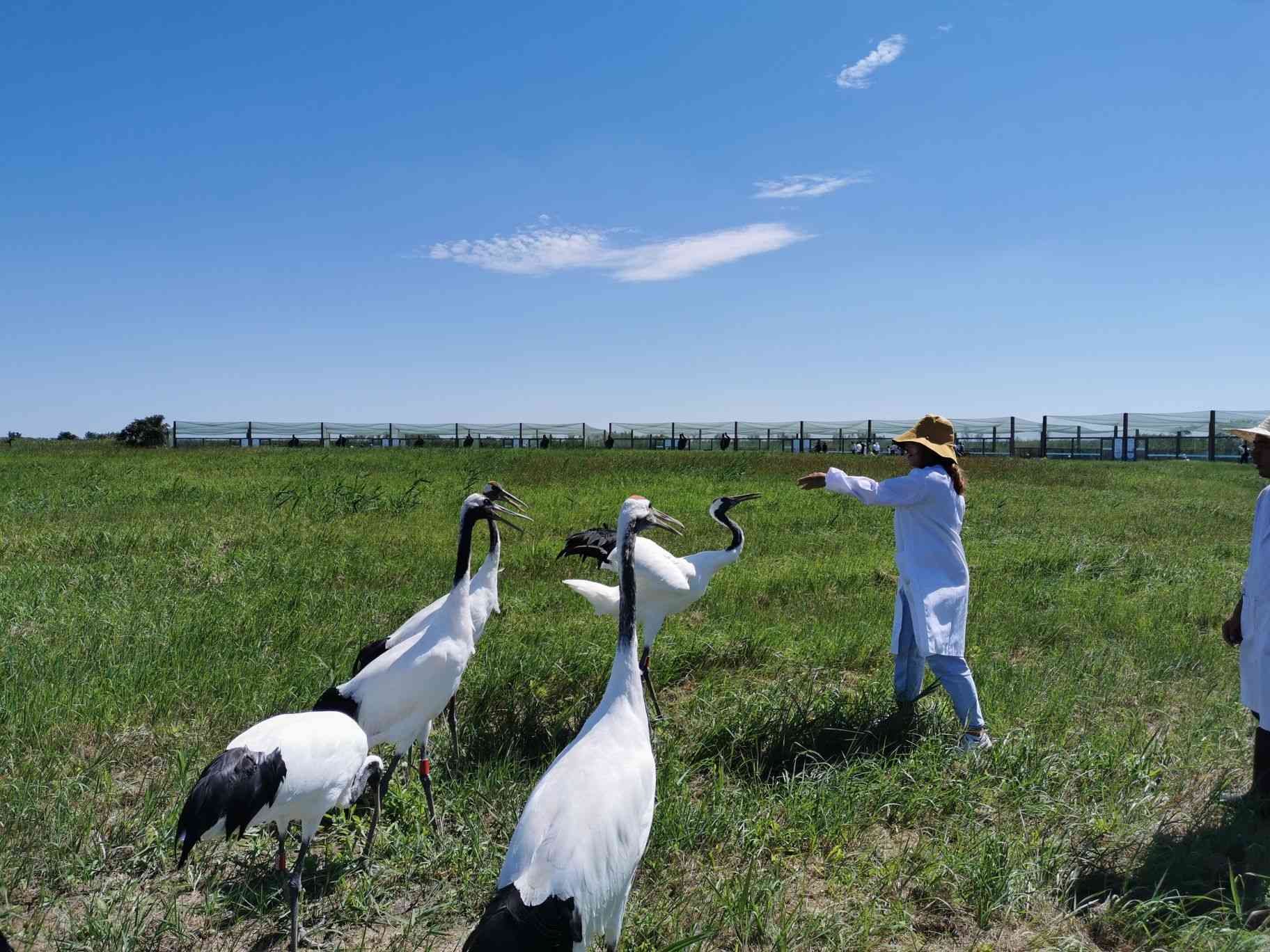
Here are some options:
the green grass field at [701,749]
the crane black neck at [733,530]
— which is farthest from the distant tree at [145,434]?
the crane black neck at [733,530]

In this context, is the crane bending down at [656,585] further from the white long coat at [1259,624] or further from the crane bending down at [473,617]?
the white long coat at [1259,624]

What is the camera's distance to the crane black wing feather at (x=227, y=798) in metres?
3.25

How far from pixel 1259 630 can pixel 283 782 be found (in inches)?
182

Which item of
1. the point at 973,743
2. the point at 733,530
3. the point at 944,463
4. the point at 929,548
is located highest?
the point at 944,463

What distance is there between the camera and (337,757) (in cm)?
365

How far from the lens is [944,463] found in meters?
5.14

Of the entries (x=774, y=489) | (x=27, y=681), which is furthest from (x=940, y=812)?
(x=774, y=489)

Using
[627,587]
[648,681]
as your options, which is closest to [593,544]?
[648,681]

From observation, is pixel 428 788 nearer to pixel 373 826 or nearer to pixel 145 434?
pixel 373 826

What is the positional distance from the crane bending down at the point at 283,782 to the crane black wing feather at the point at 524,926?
110 centimetres

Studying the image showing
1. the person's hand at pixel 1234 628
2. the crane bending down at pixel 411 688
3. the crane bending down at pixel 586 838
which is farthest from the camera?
the person's hand at pixel 1234 628

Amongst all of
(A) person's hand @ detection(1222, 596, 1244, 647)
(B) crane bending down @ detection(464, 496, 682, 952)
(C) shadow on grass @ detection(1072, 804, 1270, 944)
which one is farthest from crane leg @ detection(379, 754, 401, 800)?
(A) person's hand @ detection(1222, 596, 1244, 647)

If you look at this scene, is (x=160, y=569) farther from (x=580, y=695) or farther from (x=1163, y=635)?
(x=1163, y=635)

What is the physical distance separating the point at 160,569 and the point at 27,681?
11.5 ft
